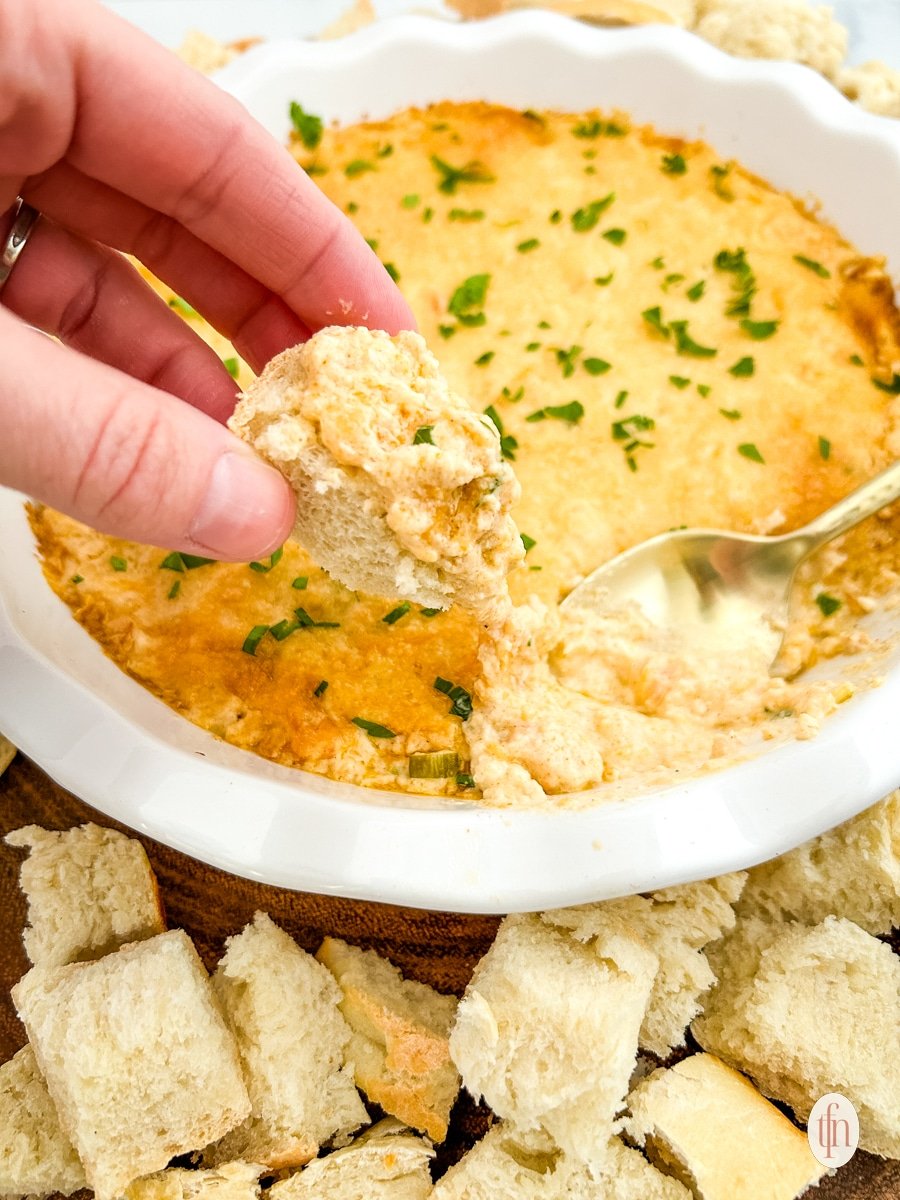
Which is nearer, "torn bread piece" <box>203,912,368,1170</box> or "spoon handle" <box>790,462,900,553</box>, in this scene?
"torn bread piece" <box>203,912,368,1170</box>

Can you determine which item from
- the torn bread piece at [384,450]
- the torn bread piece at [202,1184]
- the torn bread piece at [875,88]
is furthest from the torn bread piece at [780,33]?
the torn bread piece at [202,1184]

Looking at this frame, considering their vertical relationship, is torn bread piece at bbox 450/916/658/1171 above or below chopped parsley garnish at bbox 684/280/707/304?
below

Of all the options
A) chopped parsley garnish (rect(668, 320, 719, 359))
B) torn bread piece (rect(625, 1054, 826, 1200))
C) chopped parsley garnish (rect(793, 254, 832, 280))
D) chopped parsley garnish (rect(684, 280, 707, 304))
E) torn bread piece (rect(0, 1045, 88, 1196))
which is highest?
chopped parsley garnish (rect(793, 254, 832, 280))

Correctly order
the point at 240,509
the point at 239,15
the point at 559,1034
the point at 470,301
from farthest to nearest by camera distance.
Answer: the point at 239,15
the point at 470,301
the point at 559,1034
the point at 240,509

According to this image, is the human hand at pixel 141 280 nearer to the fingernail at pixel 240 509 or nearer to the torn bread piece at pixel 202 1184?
the fingernail at pixel 240 509

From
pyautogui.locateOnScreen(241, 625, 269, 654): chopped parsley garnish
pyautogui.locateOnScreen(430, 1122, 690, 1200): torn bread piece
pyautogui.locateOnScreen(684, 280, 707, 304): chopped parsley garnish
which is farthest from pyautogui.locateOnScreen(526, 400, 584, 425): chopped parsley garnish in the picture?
pyautogui.locateOnScreen(430, 1122, 690, 1200): torn bread piece

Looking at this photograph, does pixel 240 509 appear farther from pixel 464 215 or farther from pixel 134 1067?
pixel 464 215

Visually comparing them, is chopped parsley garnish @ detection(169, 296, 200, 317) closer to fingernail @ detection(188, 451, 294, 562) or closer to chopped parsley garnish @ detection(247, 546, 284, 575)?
chopped parsley garnish @ detection(247, 546, 284, 575)

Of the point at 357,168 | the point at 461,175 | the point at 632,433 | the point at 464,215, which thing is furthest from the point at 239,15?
the point at 632,433
